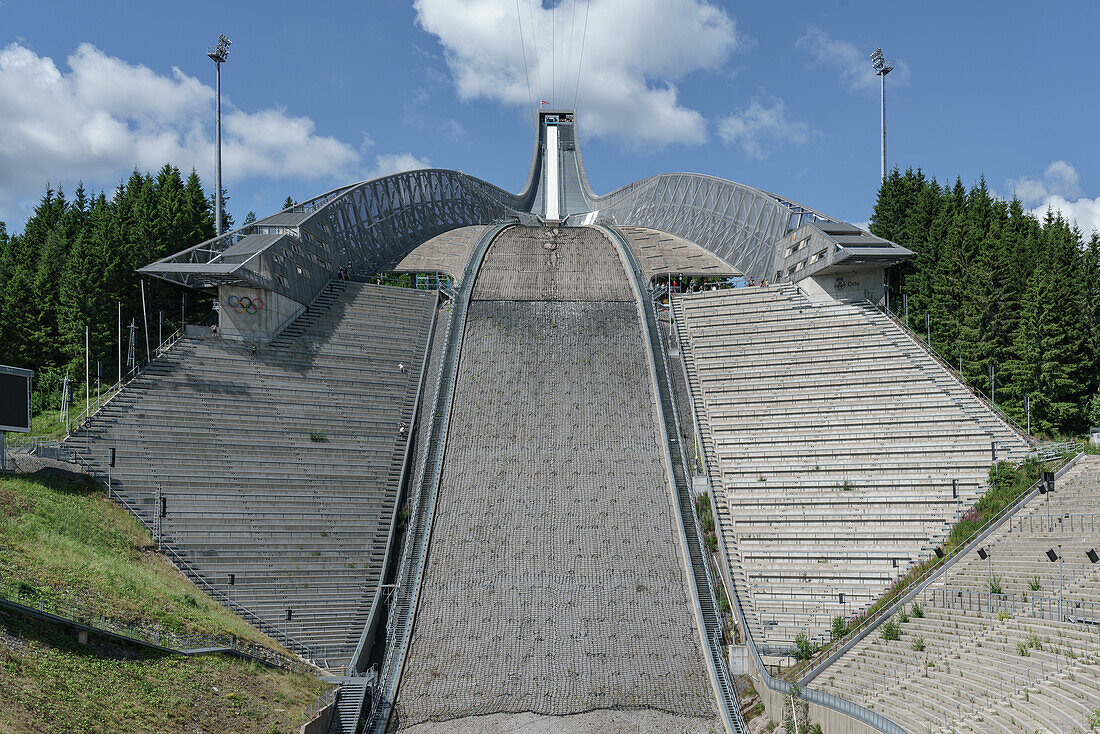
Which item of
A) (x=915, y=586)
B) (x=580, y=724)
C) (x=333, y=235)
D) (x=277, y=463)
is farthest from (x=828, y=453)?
(x=333, y=235)

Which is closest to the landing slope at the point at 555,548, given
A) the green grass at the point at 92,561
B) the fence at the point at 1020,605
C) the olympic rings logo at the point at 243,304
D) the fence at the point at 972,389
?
the green grass at the point at 92,561

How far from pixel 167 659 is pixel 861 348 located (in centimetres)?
2556

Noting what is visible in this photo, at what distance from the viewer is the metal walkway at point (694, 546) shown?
20.5 metres

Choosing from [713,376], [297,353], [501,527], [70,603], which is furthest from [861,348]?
[70,603]

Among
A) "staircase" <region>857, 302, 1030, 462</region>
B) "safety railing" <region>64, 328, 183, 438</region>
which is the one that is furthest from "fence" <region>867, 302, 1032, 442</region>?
"safety railing" <region>64, 328, 183, 438</region>

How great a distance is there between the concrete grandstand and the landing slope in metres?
0.09

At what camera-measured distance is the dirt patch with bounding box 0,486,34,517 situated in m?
20.8

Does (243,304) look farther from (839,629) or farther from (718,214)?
(718,214)

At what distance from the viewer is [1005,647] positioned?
56.1ft

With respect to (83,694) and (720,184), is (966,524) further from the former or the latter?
(720,184)

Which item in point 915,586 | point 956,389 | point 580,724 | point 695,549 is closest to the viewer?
point 580,724

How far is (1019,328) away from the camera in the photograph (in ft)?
106

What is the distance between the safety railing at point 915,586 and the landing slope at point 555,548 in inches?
105

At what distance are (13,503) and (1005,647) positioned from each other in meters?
22.5
